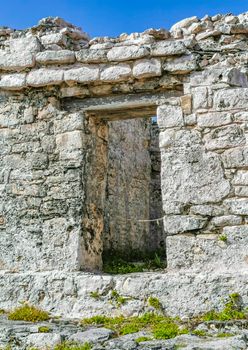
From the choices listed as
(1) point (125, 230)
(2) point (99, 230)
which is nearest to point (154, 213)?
(1) point (125, 230)

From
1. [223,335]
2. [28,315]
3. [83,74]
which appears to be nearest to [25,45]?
[83,74]

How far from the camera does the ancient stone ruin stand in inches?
199

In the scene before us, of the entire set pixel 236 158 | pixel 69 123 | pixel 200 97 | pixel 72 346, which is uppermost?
pixel 200 97

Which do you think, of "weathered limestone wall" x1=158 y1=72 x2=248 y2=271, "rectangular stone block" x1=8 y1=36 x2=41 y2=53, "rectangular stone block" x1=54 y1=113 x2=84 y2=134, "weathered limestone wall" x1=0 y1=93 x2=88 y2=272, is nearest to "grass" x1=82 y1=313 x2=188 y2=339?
"weathered limestone wall" x1=158 y1=72 x2=248 y2=271

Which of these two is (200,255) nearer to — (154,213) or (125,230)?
(125,230)

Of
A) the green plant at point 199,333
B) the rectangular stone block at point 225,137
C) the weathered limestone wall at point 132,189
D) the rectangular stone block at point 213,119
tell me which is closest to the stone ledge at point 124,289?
the green plant at point 199,333

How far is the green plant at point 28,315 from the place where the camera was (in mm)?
5066

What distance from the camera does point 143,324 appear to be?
15.7ft

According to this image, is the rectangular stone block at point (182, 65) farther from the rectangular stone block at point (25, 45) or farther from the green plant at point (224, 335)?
the green plant at point (224, 335)

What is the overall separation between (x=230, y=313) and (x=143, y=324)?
0.78 meters

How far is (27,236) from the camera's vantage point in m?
5.64

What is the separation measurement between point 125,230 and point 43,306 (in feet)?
11.3

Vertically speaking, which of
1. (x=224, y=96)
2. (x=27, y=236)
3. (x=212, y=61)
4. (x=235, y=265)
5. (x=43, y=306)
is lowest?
(x=43, y=306)

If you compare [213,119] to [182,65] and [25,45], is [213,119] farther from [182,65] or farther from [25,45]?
[25,45]
